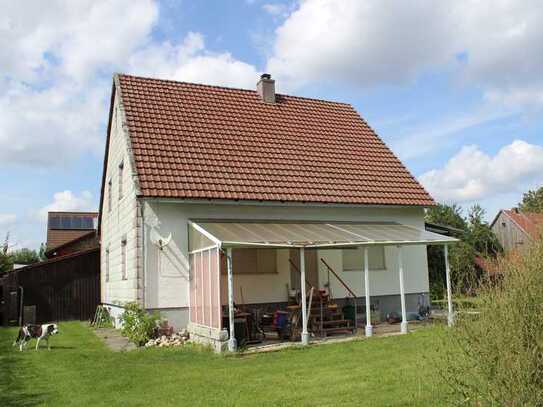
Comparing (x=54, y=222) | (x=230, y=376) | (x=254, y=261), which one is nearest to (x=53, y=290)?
(x=254, y=261)

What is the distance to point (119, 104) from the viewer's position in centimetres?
1675

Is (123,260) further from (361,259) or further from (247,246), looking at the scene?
(361,259)

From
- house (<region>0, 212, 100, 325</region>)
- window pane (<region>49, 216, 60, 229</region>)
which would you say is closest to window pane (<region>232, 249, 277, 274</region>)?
house (<region>0, 212, 100, 325</region>)

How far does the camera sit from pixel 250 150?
17047 millimetres

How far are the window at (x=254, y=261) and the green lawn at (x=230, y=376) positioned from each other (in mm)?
3926

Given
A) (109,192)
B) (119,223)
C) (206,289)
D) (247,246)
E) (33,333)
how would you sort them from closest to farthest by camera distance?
(247,246) < (206,289) < (33,333) < (119,223) < (109,192)

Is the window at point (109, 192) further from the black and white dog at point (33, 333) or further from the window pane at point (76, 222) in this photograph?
the window pane at point (76, 222)

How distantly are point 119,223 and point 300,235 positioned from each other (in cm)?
697

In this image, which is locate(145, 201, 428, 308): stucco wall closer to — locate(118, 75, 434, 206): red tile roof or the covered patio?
the covered patio

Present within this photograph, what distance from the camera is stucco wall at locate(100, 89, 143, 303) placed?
14.7 m

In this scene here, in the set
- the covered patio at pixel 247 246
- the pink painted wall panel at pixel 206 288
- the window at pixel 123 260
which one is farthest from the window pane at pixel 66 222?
the pink painted wall panel at pixel 206 288

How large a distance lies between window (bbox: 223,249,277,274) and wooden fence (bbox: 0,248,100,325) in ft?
30.5

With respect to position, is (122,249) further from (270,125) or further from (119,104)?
(270,125)

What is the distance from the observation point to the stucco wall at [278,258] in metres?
14.4
